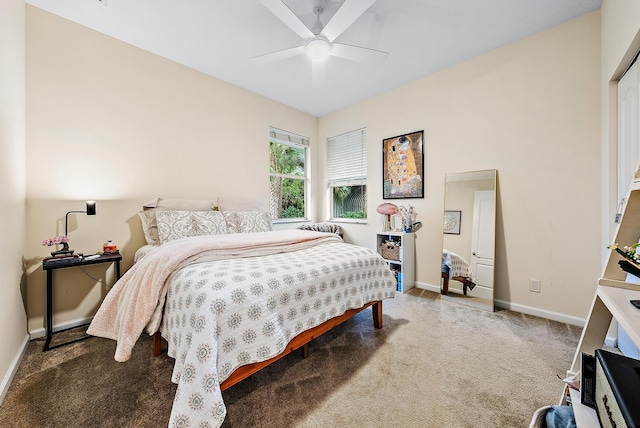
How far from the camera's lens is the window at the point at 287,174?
13.1ft

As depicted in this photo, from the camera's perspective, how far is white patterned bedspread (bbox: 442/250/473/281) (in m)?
2.77

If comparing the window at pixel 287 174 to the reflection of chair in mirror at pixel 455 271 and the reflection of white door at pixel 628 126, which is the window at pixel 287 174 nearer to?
the reflection of chair in mirror at pixel 455 271

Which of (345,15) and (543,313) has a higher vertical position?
(345,15)

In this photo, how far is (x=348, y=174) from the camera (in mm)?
4129

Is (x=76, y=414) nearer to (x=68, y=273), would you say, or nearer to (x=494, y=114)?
(x=68, y=273)

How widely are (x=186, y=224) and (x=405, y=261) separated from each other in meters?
2.62

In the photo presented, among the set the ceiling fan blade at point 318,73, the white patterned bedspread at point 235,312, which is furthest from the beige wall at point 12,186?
the ceiling fan blade at point 318,73

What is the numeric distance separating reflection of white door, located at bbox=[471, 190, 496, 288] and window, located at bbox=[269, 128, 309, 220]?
8.79 ft

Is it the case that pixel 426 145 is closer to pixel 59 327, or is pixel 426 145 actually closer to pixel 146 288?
→ pixel 146 288

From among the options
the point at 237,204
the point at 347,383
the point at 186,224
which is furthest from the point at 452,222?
the point at 186,224

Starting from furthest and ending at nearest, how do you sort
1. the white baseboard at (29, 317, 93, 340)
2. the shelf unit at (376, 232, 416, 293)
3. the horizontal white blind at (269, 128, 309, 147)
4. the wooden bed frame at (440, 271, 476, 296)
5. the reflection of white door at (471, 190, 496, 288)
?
the horizontal white blind at (269, 128, 309, 147), the shelf unit at (376, 232, 416, 293), the wooden bed frame at (440, 271, 476, 296), the reflection of white door at (471, 190, 496, 288), the white baseboard at (29, 317, 93, 340)

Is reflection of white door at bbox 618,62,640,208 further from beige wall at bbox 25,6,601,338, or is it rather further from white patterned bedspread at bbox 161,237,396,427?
white patterned bedspread at bbox 161,237,396,427

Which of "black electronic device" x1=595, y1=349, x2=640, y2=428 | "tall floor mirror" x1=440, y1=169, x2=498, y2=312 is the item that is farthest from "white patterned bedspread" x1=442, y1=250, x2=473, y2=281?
"black electronic device" x1=595, y1=349, x2=640, y2=428

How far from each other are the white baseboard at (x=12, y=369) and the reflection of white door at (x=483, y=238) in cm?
380
